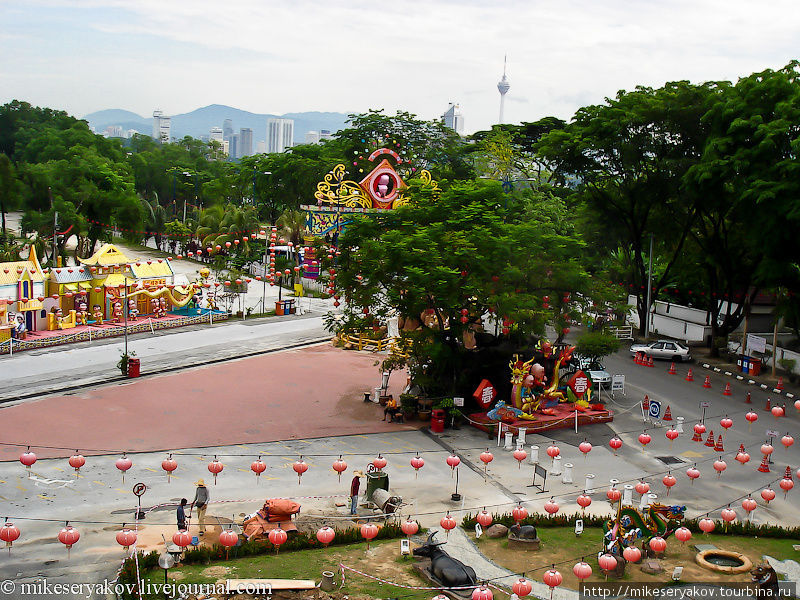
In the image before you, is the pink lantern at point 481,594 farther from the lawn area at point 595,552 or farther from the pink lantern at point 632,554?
the pink lantern at point 632,554

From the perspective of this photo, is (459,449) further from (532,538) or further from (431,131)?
(431,131)

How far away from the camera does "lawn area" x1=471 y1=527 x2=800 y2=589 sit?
19.4m

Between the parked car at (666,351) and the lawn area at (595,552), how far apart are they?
2160cm

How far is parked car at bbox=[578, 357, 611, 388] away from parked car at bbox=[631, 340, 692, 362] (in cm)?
681

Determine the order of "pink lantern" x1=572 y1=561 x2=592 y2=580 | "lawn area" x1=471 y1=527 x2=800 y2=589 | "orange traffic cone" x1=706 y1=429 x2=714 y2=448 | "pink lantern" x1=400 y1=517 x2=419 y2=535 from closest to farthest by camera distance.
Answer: "pink lantern" x1=572 y1=561 x2=592 y2=580 → "lawn area" x1=471 y1=527 x2=800 y2=589 → "pink lantern" x1=400 y1=517 x2=419 y2=535 → "orange traffic cone" x1=706 y1=429 x2=714 y2=448

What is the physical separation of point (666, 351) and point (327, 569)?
2898 cm

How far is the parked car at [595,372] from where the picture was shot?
35656 millimetres

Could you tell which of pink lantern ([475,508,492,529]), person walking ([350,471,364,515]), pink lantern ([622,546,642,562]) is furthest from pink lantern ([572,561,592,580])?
person walking ([350,471,364,515])

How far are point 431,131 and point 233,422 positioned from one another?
50.3 metres

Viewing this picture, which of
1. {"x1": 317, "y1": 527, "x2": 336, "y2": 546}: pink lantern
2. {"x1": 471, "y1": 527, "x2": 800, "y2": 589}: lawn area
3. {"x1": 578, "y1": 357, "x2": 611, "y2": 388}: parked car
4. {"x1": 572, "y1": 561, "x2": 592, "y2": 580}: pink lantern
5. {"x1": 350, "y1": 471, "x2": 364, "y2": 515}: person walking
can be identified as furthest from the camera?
{"x1": 578, "y1": 357, "x2": 611, "y2": 388}: parked car

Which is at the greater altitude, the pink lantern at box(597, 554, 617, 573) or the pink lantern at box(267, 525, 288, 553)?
the pink lantern at box(597, 554, 617, 573)

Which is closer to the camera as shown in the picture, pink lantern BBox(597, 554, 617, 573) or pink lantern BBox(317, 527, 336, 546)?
pink lantern BBox(597, 554, 617, 573)

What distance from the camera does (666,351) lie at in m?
43.2

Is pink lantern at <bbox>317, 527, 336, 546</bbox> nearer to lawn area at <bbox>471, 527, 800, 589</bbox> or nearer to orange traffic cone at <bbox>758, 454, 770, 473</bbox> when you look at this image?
lawn area at <bbox>471, 527, 800, 589</bbox>
